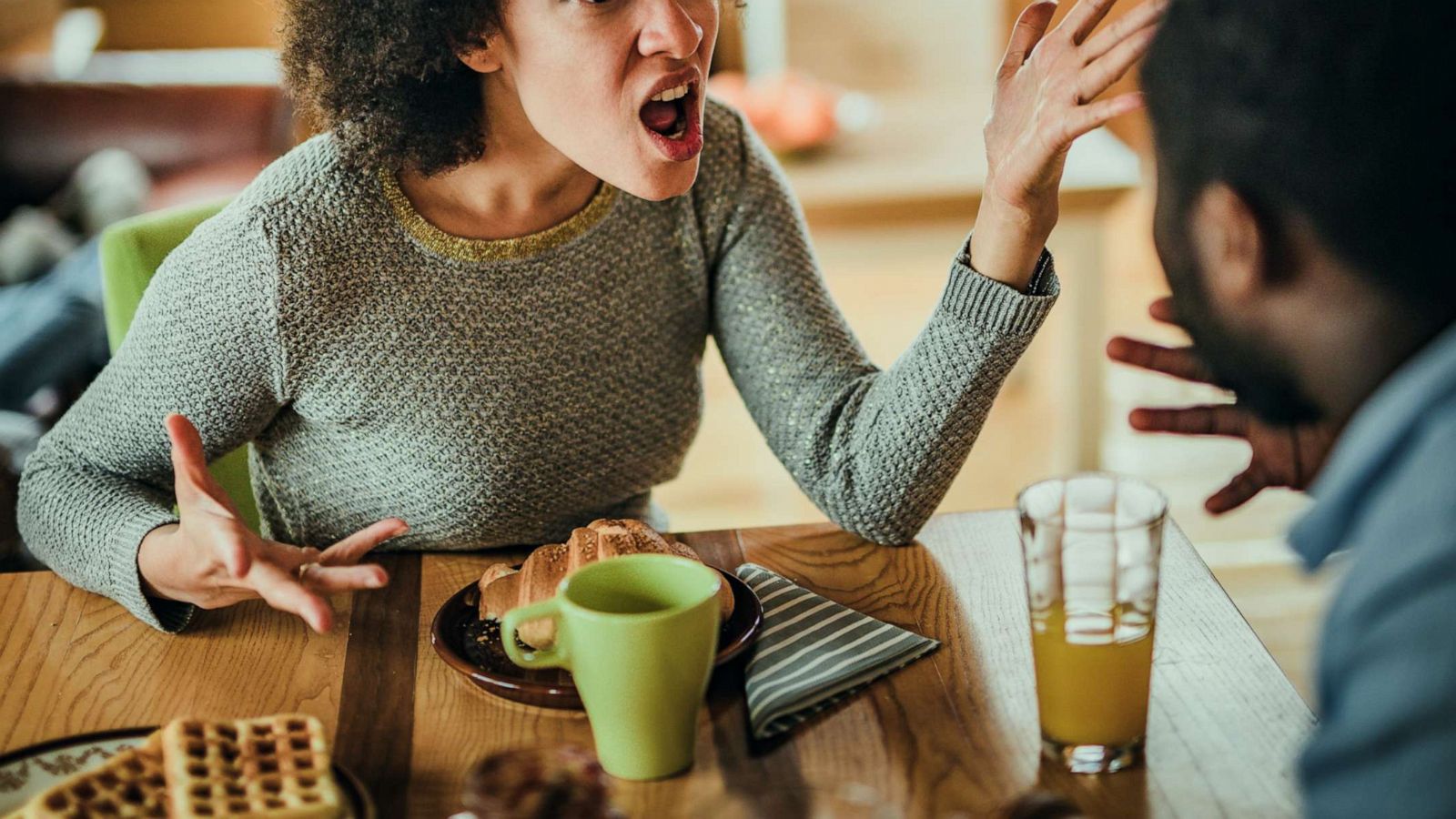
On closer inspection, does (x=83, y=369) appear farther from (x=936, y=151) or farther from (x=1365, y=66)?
(x=1365, y=66)

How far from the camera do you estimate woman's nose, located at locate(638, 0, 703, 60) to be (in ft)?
3.82

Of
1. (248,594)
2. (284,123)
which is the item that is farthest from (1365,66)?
(284,123)

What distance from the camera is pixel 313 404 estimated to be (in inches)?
47.5

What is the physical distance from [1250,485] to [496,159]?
689mm

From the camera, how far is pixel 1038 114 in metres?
1.07

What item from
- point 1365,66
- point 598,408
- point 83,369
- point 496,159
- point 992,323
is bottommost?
point 83,369

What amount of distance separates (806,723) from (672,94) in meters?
0.57

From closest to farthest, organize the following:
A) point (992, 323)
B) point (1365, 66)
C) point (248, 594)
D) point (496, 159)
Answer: point (1365, 66), point (248, 594), point (992, 323), point (496, 159)

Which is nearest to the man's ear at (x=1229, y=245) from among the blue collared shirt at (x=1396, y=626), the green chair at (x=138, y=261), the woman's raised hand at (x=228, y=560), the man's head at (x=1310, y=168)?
the man's head at (x=1310, y=168)

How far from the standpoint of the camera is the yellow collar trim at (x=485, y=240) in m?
1.22

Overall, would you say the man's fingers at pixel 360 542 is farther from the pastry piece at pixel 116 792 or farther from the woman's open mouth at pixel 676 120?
the woman's open mouth at pixel 676 120

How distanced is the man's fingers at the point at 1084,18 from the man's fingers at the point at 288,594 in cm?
66

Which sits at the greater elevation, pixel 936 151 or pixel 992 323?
pixel 992 323

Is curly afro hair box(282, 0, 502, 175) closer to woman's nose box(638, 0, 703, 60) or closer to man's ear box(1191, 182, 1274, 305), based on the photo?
woman's nose box(638, 0, 703, 60)
